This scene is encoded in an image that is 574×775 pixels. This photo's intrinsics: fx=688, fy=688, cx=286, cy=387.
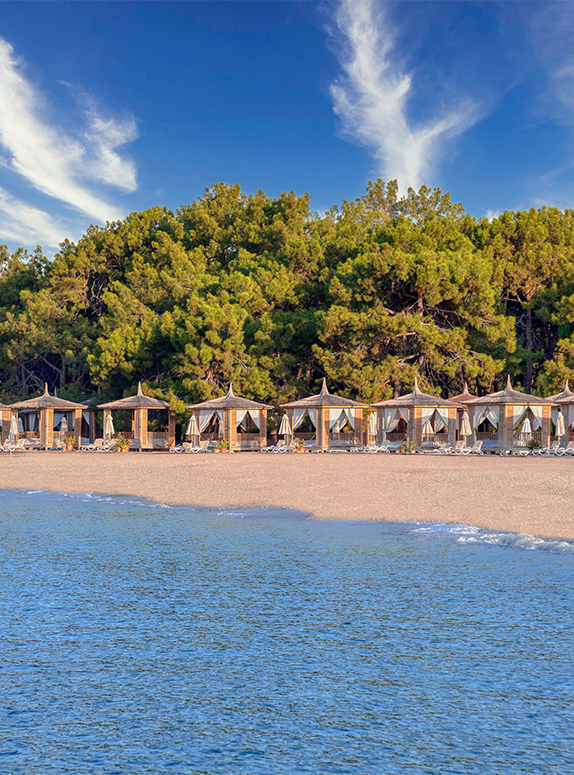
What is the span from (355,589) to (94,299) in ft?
146

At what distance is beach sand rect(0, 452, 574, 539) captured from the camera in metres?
11.4

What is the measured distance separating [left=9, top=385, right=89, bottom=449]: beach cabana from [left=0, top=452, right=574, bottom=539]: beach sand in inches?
519

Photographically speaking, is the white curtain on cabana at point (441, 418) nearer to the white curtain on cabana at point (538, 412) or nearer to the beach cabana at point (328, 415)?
the beach cabana at point (328, 415)

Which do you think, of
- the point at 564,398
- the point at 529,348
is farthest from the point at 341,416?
the point at 529,348

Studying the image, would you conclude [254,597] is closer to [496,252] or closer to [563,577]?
[563,577]

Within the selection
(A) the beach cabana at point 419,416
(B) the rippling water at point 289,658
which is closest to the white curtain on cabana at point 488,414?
(A) the beach cabana at point 419,416

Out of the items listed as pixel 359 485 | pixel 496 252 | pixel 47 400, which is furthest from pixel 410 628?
pixel 496 252

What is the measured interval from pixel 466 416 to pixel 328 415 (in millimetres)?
6183

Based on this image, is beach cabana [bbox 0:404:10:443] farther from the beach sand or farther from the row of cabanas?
the beach sand

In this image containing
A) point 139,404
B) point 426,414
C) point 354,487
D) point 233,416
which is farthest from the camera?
point 139,404

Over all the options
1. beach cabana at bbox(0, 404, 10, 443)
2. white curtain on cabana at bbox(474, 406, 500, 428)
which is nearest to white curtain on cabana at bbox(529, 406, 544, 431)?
white curtain on cabana at bbox(474, 406, 500, 428)

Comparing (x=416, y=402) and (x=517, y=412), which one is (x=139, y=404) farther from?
(x=517, y=412)

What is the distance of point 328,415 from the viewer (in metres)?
31.9

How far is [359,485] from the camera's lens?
605 inches
